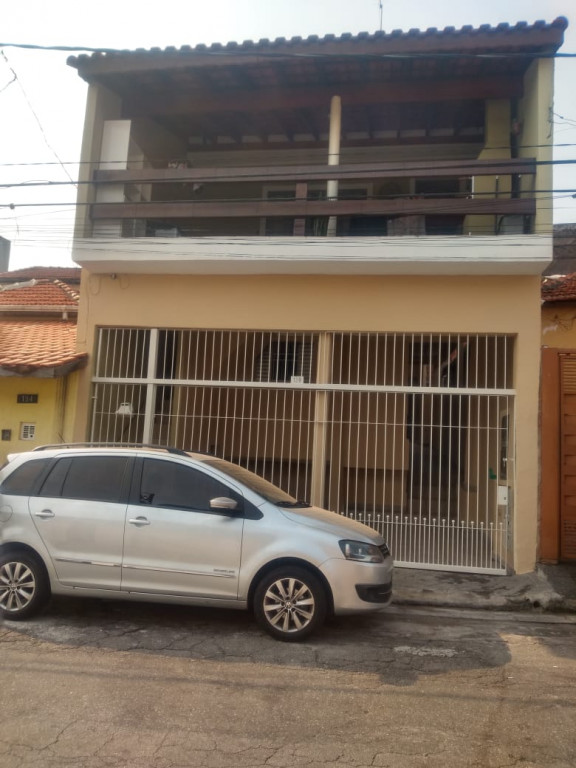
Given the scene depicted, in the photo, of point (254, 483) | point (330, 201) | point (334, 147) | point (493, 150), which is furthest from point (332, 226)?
point (254, 483)

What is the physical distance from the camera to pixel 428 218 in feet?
30.1

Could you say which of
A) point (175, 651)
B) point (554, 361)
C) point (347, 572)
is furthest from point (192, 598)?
point (554, 361)

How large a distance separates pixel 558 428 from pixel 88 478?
5820 millimetres

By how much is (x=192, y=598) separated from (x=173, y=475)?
109 cm

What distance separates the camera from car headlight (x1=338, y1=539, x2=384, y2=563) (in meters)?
5.36

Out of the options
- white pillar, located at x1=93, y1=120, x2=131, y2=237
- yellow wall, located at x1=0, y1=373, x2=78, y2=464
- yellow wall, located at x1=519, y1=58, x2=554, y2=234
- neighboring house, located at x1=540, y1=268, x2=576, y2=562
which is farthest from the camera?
white pillar, located at x1=93, y1=120, x2=131, y2=237

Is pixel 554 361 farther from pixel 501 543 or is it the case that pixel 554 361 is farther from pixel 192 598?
pixel 192 598

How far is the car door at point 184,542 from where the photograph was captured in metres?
5.38

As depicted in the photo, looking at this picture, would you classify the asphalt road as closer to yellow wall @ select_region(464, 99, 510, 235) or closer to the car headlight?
the car headlight

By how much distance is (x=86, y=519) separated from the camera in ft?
18.5

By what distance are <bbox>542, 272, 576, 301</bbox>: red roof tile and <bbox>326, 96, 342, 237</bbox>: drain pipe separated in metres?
3.07

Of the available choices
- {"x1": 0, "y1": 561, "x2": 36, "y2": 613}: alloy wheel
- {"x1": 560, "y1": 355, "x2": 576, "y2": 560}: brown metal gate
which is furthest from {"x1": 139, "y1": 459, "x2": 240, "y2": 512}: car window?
{"x1": 560, "y1": 355, "x2": 576, "y2": 560}: brown metal gate

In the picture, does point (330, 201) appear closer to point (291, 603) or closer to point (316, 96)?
point (316, 96)

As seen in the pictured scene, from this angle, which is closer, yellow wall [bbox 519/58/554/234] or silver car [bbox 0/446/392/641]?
silver car [bbox 0/446/392/641]
